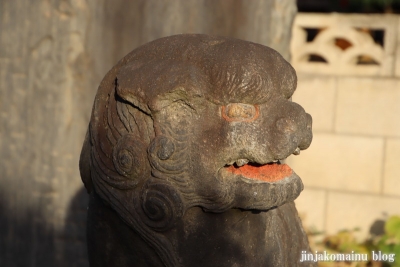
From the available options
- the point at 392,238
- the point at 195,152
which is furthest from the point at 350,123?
the point at 195,152

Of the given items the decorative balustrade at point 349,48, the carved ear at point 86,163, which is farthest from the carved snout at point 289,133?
the decorative balustrade at point 349,48

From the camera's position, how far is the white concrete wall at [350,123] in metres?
3.54

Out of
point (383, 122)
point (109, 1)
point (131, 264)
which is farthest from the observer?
point (383, 122)

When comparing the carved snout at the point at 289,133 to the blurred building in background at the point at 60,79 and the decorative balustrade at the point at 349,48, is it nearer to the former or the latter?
the blurred building in background at the point at 60,79

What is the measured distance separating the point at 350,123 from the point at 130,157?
2.41m

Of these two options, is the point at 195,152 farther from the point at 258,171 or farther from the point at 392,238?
the point at 392,238

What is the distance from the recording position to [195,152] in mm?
1424

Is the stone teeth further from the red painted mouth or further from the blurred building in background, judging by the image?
the blurred building in background

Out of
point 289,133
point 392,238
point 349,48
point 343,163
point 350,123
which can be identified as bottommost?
point 392,238

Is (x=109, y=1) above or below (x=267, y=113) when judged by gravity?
above

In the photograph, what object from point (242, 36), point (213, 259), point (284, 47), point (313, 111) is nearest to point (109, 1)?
point (242, 36)

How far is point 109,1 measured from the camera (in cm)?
286

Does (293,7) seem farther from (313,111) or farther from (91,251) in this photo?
(91,251)

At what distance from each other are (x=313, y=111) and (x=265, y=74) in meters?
2.29
